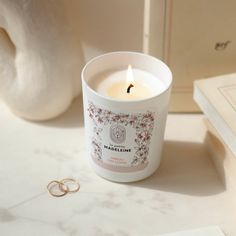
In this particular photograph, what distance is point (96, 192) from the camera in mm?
507

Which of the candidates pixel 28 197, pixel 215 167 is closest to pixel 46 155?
pixel 28 197

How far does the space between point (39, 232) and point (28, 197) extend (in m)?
0.05

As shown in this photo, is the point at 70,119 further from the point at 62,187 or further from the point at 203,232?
the point at 203,232

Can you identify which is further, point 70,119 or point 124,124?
point 70,119

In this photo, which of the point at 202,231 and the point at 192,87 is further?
the point at 192,87

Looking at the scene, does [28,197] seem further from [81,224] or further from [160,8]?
[160,8]

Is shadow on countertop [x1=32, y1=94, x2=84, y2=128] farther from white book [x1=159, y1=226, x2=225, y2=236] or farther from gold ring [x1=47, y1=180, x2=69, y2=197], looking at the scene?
white book [x1=159, y1=226, x2=225, y2=236]

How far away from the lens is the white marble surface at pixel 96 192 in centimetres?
47

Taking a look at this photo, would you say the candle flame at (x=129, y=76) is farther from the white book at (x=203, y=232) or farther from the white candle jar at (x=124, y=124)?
the white book at (x=203, y=232)

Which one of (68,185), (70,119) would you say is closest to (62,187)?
(68,185)

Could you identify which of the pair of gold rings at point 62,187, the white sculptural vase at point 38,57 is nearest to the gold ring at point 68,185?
the pair of gold rings at point 62,187

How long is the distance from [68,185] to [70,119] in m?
0.12

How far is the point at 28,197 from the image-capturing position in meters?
0.50

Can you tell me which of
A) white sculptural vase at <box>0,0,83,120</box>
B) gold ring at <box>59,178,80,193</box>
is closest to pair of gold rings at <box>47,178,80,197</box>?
gold ring at <box>59,178,80,193</box>
